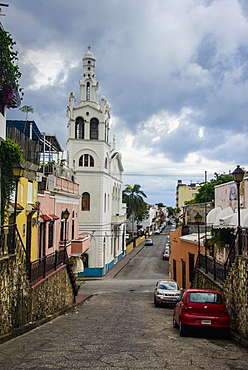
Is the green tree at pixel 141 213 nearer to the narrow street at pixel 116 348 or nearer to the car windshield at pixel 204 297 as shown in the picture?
the narrow street at pixel 116 348

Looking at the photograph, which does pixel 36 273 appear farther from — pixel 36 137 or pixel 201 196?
pixel 201 196

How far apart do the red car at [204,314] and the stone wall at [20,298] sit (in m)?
4.36

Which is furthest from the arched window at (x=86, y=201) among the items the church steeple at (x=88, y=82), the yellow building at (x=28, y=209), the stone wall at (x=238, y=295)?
the stone wall at (x=238, y=295)

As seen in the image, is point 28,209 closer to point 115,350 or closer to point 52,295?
point 52,295

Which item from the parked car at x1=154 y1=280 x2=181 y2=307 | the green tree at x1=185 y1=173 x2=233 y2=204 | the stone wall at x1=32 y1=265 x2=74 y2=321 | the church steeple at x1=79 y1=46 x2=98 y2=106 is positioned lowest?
the parked car at x1=154 y1=280 x2=181 y2=307

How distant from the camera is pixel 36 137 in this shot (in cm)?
2142

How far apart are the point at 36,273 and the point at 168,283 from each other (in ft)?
31.5

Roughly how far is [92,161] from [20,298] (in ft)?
99.5

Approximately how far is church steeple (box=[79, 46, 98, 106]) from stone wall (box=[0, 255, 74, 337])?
29575 mm

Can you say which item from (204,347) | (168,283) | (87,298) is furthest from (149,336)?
(87,298)

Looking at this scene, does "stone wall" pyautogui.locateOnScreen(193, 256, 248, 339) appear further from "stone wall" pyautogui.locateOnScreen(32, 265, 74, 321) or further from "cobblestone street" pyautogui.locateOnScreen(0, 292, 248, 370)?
"stone wall" pyautogui.locateOnScreen(32, 265, 74, 321)

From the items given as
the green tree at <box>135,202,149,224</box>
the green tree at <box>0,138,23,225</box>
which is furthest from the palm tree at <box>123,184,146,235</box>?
the green tree at <box>0,138,23,225</box>

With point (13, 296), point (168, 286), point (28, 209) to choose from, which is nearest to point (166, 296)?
point (168, 286)

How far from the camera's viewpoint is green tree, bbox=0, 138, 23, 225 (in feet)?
41.0
